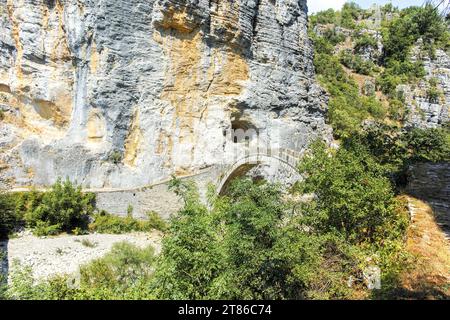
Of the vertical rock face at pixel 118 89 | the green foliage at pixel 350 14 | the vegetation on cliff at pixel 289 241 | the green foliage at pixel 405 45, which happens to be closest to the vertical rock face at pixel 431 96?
the green foliage at pixel 405 45

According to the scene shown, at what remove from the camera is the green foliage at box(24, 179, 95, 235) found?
15445 mm

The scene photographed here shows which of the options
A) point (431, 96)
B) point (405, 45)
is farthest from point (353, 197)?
point (405, 45)

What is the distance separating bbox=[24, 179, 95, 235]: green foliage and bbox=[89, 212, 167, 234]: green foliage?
53cm

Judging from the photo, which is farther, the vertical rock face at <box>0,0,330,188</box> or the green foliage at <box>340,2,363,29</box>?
the green foliage at <box>340,2,363,29</box>

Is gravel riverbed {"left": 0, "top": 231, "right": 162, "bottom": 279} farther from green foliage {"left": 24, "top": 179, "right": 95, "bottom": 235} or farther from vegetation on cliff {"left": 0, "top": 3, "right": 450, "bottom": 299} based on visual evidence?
vegetation on cliff {"left": 0, "top": 3, "right": 450, "bottom": 299}

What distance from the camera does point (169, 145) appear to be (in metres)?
21.2

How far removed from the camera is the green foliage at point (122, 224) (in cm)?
1597

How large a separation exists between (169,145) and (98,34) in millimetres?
6442

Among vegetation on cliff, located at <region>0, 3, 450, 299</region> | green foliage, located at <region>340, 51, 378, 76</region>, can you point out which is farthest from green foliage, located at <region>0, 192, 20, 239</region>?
green foliage, located at <region>340, 51, 378, 76</region>

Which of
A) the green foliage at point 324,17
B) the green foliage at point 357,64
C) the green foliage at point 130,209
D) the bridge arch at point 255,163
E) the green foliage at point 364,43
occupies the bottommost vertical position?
the green foliage at point 130,209

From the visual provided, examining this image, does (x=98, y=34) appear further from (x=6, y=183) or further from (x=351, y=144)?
(x=351, y=144)

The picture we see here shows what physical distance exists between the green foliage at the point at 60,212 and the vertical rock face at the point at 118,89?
2.68m

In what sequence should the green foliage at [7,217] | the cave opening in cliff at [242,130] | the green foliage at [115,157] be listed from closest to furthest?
1. the green foliage at [7,217]
2. the green foliage at [115,157]
3. the cave opening in cliff at [242,130]

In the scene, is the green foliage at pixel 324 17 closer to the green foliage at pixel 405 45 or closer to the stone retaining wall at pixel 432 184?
the green foliage at pixel 405 45
